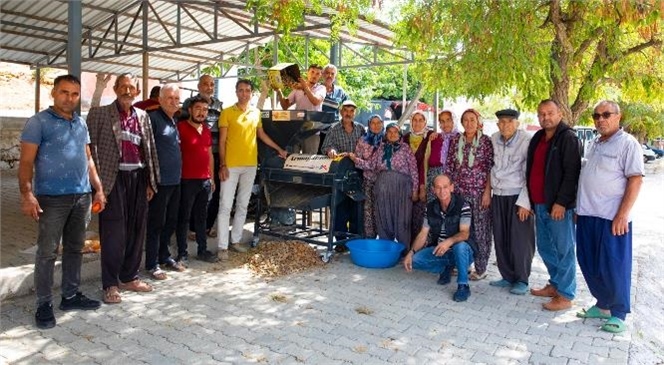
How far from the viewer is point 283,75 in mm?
5836

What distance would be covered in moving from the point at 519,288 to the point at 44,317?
3740 millimetres

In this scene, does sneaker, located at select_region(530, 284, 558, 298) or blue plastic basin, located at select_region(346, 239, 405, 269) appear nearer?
sneaker, located at select_region(530, 284, 558, 298)

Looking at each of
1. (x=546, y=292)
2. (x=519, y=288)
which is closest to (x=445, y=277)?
(x=519, y=288)

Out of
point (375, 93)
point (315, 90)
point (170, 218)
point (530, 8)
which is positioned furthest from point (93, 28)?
point (375, 93)

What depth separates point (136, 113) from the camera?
423 cm

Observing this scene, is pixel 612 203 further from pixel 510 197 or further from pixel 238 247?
pixel 238 247

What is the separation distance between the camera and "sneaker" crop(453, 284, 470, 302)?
14.7 feet

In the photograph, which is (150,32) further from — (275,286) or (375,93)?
(375,93)

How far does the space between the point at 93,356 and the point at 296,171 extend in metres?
2.88

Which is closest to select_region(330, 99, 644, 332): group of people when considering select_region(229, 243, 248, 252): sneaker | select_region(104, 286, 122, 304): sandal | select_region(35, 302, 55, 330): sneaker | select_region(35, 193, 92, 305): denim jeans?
select_region(229, 243, 248, 252): sneaker

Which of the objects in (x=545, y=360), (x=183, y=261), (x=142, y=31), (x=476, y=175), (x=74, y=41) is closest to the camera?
(x=545, y=360)

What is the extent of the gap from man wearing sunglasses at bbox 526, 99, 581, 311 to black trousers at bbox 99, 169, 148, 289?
3.18 meters

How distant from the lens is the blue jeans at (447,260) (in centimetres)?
461

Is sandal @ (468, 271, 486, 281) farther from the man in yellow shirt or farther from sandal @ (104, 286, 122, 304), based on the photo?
sandal @ (104, 286, 122, 304)
